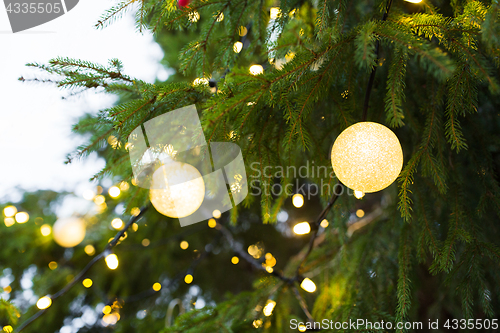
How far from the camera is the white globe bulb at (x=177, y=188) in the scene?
3.06 feet

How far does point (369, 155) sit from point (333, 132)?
440mm

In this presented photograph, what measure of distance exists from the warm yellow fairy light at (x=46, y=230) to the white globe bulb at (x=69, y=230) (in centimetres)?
24

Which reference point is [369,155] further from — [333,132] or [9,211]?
[9,211]

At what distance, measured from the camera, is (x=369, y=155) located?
0.69m

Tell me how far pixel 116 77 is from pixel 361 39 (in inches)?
25.7

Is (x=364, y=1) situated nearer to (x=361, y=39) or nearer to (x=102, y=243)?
(x=361, y=39)

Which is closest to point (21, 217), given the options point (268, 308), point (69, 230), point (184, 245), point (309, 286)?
point (69, 230)

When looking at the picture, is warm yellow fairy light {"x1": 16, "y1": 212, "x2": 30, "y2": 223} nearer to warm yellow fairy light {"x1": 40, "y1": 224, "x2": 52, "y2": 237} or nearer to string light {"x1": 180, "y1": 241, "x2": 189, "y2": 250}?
warm yellow fairy light {"x1": 40, "y1": 224, "x2": 52, "y2": 237}

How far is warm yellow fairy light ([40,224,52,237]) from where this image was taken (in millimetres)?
1848

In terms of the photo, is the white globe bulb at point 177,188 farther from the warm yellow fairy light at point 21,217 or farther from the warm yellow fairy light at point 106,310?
the warm yellow fairy light at point 21,217

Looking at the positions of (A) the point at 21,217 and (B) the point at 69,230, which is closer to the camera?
(B) the point at 69,230

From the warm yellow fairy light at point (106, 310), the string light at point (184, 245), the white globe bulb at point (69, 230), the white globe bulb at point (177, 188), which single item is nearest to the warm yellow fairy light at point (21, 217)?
the white globe bulb at point (69, 230)

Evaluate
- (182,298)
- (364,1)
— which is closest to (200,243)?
(182,298)

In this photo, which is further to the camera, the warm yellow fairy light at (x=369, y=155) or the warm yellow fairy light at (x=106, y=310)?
the warm yellow fairy light at (x=106, y=310)
